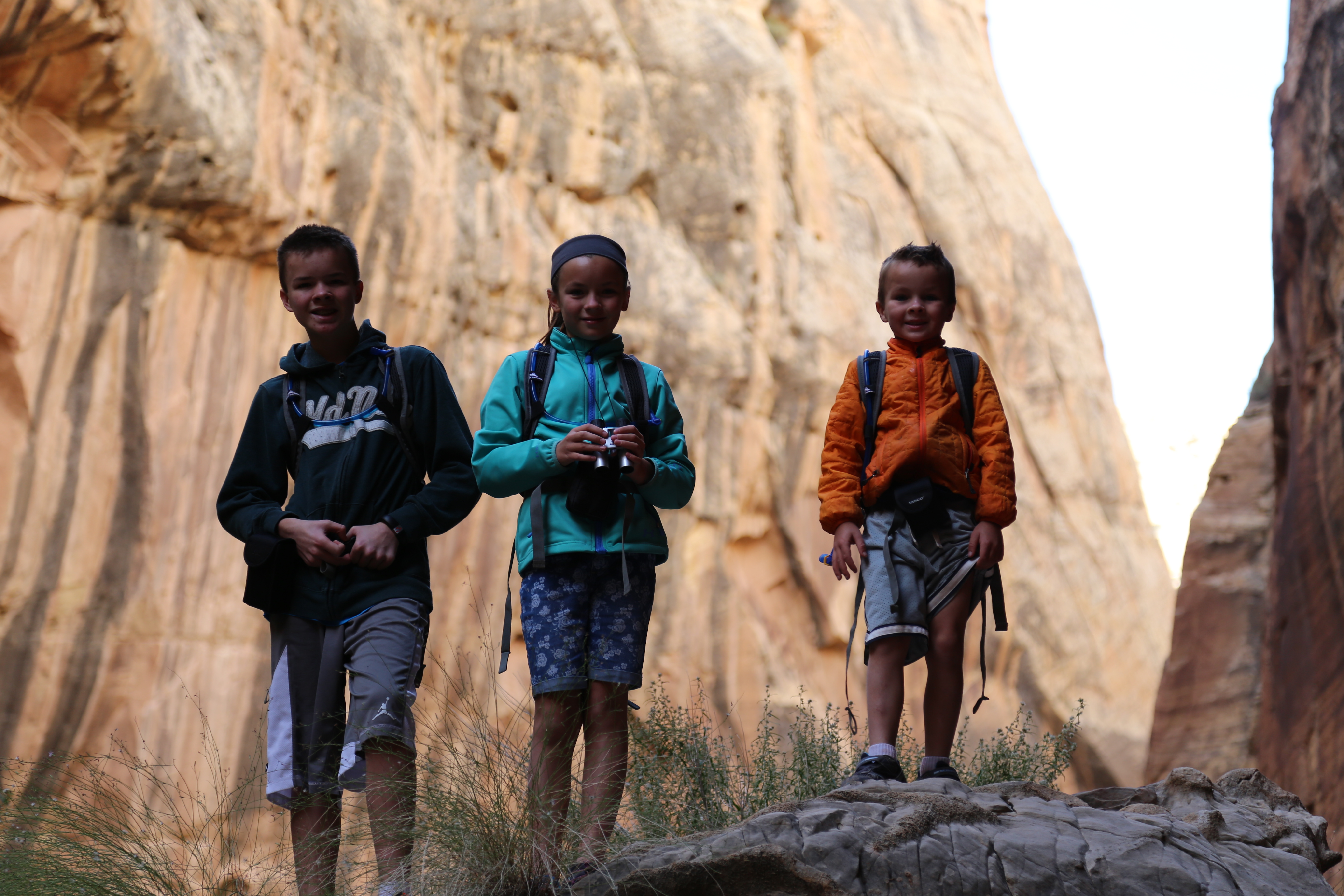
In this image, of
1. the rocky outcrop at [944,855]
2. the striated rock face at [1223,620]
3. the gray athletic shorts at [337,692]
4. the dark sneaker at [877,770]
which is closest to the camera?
the rocky outcrop at [944,855]

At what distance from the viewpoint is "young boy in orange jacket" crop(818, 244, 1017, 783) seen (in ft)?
10.6

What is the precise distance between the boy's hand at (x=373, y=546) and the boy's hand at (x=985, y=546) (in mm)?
1499

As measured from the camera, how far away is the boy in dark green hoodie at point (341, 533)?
285cm

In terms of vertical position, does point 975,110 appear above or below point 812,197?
above

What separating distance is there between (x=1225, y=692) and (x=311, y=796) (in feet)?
25.9

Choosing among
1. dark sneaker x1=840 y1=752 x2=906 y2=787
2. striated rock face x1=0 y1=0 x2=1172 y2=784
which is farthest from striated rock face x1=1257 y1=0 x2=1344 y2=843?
striated rock face x1=0 y1=0 x2=1172 y2=784

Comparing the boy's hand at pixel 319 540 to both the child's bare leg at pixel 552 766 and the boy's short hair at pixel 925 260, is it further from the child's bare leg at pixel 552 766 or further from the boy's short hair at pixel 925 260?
the boy's short hair at pixel 925 260

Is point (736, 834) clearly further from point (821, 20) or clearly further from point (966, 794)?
point (821, 20)

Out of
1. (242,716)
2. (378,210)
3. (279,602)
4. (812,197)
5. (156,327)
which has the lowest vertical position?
(242,716)

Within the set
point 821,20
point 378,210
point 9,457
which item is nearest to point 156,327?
point 9,457

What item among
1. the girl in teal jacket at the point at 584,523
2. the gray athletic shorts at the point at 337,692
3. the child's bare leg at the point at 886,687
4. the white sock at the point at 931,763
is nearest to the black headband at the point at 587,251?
the girl in teal jacket at the point at 584,523

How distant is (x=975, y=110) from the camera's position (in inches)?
634

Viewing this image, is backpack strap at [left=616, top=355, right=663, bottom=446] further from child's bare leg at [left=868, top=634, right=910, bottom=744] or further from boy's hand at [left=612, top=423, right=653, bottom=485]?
child's bare leg at [left=868, top=634, right=910, bottom=744]

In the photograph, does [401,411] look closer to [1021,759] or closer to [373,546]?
[373,546]
